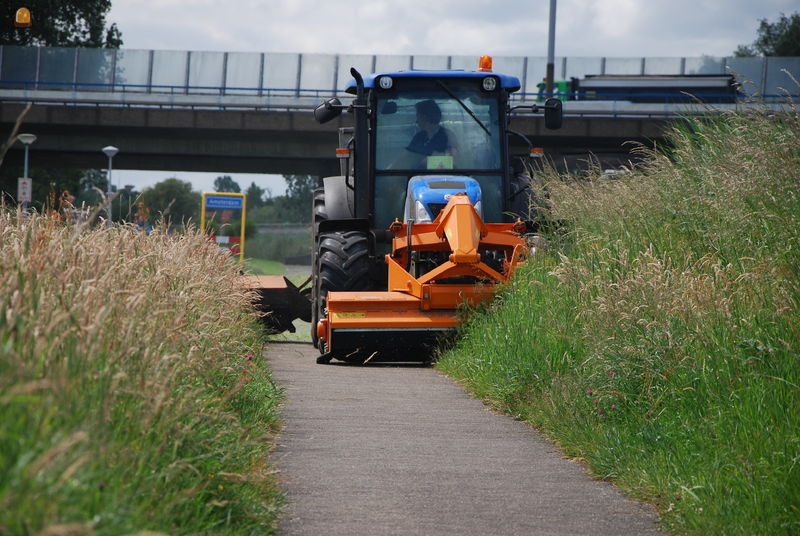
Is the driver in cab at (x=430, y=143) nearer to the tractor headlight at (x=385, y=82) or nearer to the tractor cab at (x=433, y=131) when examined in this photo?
the tractor cab at (x=433, y=131)

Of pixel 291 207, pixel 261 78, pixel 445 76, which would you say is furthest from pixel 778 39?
pixel 445 76

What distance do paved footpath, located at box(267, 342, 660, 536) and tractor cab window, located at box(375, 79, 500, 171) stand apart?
15.9ft

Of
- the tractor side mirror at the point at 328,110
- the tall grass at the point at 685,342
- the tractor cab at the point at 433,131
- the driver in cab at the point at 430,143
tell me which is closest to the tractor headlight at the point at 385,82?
the tractor cab at the point at 433,131

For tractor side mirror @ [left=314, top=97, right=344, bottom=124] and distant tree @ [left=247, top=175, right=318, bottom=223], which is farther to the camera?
distant tree @ [left=247, top=175, right=318, bottom=223]

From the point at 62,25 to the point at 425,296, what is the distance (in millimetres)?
57838

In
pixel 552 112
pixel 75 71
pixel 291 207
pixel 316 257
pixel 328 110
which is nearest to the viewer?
pixel 328 110

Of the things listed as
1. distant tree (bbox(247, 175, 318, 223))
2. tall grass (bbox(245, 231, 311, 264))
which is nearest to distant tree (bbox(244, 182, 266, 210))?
distant tree (bbox(247, 175, 318, 223))

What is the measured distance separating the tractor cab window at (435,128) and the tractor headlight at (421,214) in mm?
798

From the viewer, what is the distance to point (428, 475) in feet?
19.7

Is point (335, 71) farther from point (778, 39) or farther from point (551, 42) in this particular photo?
point (778, 39)

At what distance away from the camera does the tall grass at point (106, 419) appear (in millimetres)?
3062

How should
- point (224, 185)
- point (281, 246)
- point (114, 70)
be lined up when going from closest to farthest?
point (114, 70) → point (281, 246) → point (224, 185)

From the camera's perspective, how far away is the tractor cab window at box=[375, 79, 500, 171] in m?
13.3

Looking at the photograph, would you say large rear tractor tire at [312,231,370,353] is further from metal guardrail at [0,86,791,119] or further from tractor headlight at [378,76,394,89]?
metal guardrail at [0,86,791,119]
